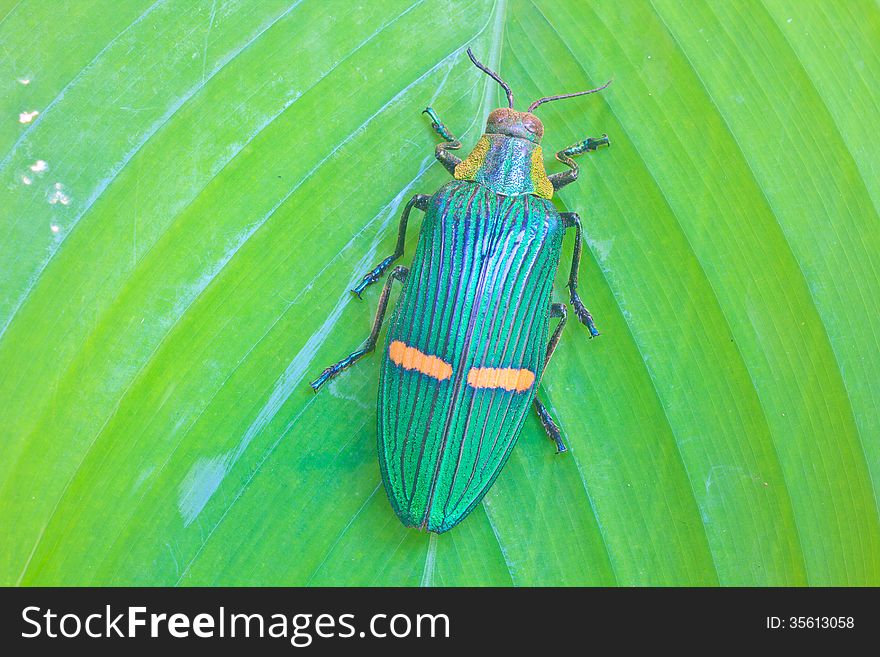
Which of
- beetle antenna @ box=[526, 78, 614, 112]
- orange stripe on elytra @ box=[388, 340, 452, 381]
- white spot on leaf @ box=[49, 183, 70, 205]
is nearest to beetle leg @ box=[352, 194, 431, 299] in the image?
orange stripe on elytra @ box=[388, 340, 452, 381]

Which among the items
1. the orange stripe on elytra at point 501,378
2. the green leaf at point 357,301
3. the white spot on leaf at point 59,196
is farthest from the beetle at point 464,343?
the white spot on leaf at point 59,196

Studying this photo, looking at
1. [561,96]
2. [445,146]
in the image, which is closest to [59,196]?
[445,146]

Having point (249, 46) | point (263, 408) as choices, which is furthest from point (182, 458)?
point (249, 46)

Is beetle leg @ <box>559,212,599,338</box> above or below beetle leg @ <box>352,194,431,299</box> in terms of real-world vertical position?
below

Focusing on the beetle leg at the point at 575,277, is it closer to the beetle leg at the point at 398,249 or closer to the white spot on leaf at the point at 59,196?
the beetle leg at the point at 398,249

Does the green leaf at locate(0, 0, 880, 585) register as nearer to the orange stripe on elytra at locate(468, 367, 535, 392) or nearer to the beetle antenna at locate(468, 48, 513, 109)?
the beetle antenna at locate(468, 48, 513, 109)

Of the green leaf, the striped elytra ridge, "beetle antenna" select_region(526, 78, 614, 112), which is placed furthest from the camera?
"beetle antenna" select_region(526, 78, 614, 112)

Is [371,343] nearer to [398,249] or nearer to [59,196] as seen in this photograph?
[398,249]

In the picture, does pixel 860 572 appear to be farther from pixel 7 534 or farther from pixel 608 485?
pixel 7 534
